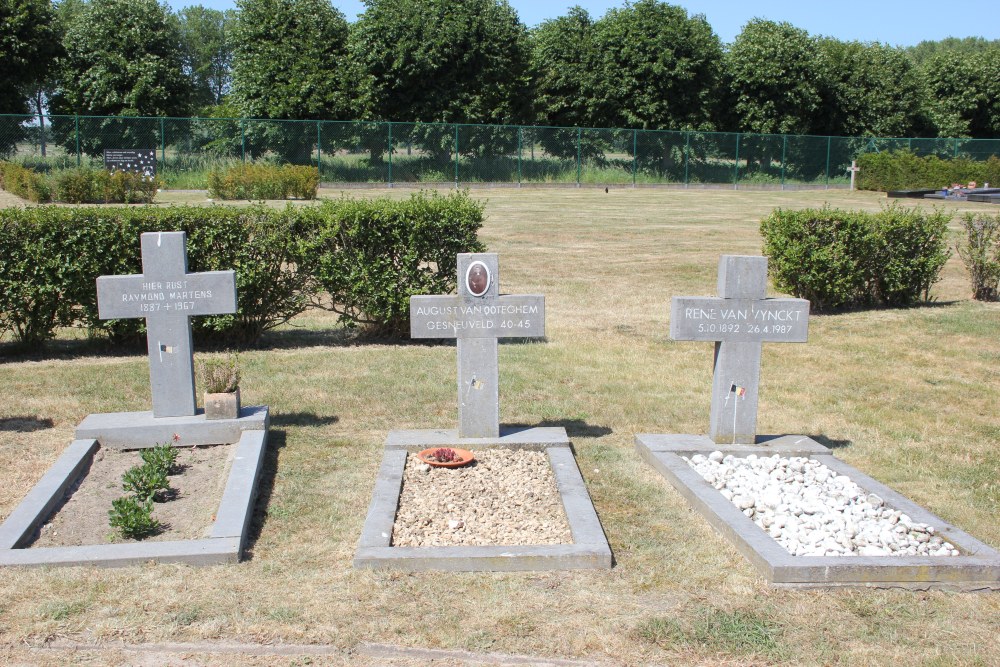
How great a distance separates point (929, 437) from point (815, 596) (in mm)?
3106

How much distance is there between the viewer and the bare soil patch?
5051mm

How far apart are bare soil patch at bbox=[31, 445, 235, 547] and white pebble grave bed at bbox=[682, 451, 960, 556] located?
120 inches

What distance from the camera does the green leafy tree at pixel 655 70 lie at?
135 ft

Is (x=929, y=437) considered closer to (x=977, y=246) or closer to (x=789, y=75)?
(x=977, y=246)

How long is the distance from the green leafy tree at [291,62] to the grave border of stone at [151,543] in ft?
104

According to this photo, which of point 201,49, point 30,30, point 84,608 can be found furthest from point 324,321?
point 201,49

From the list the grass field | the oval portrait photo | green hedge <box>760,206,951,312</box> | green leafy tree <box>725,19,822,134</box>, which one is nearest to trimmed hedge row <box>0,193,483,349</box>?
the grass field

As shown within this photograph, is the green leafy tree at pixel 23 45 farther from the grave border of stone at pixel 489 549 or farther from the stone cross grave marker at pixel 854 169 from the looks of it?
the grave border of stone at pixel 489 549

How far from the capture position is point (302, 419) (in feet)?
23.7

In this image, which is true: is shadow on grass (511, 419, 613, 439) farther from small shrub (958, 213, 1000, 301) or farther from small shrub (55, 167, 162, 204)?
small shrub (55, 167, 162, 204)

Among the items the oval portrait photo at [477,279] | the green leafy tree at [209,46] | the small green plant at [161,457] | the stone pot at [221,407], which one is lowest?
the small green plant at [161,457]

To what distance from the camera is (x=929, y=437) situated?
6980 millimetres

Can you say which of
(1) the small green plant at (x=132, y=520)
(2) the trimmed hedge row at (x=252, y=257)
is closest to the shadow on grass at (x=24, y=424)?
(2) the trimmed hedge row at (x=252, y=257)

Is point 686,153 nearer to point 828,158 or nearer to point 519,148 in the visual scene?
point 828,158
